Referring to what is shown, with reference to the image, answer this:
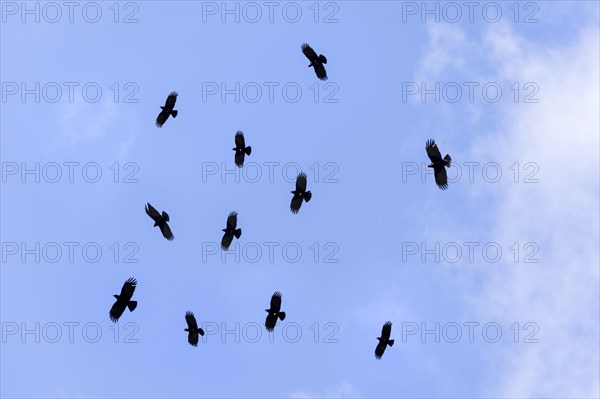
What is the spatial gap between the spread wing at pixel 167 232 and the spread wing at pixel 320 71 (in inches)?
364

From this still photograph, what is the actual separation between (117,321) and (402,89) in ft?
54.6

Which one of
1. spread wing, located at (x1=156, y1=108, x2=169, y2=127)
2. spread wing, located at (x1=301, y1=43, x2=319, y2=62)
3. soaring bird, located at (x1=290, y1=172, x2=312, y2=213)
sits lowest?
soaring bird, located at (x1=290, y1=172, x2=312, y2=213)

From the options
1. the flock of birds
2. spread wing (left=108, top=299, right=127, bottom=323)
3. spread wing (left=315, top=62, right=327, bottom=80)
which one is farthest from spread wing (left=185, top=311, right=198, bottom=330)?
spread wing (left=315, top=62, right=327, bottom=80)

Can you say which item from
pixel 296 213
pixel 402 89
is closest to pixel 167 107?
pixel 296 213

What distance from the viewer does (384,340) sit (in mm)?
55250

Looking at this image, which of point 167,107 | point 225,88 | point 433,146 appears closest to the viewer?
point 433,146

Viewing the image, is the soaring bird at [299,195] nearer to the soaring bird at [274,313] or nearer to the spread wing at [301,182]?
the spread wing at [301,182]

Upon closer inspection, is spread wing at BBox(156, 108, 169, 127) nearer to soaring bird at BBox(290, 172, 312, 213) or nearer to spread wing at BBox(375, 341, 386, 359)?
soaring bird at BBox(290, 172, 312, 213)

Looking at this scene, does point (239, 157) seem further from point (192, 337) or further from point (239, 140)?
point (192, 337)

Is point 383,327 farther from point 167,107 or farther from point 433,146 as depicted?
point 167,107

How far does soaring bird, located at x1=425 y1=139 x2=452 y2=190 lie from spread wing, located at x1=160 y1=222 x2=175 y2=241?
11537 mm

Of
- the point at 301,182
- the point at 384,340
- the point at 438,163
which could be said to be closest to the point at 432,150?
the point at 438,163

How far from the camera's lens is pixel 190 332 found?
55.3 m

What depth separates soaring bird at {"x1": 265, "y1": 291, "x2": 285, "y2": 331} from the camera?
2172 inches
